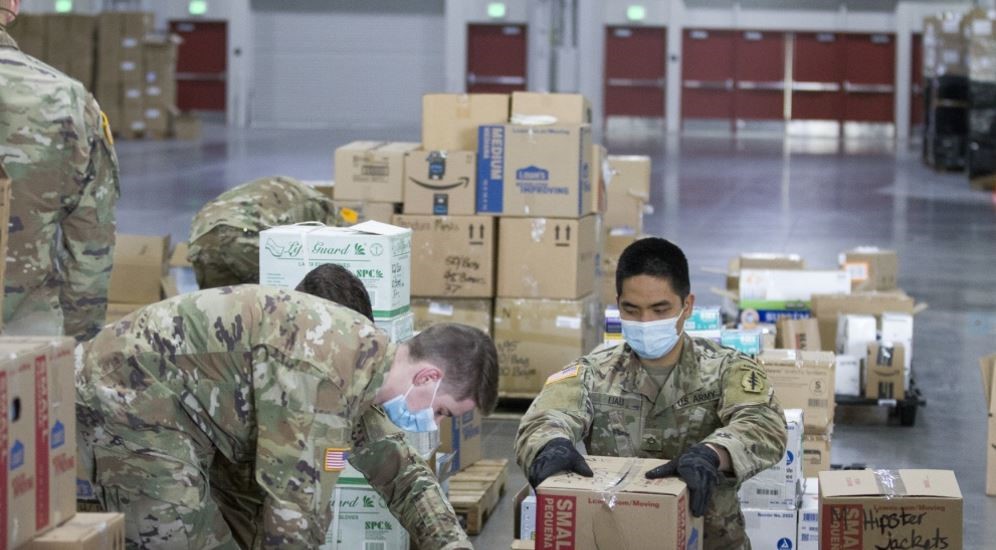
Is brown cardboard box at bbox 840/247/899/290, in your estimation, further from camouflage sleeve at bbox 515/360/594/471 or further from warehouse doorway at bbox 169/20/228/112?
warehouse doorway at bbox 169/20/228/112

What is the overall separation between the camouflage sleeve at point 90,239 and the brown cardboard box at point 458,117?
2969 mm

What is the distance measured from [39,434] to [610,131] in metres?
26.0

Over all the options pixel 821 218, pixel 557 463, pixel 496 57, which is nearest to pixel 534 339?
pixel 557 463

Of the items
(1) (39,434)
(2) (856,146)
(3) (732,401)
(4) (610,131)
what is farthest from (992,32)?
(1) (39,434)

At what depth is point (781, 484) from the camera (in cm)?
470

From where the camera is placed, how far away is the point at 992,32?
1856 centimetres

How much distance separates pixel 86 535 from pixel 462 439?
309cm

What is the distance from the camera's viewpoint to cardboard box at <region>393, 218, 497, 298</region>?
727 cm

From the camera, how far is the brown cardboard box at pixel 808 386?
5.56m

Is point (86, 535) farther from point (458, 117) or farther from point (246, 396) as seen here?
point (458, 117)

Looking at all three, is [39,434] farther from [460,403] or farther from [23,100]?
[23,100]

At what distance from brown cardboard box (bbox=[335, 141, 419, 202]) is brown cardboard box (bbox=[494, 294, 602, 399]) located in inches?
31.3

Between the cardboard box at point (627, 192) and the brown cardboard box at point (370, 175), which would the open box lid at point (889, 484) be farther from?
the cardboard box at point (627, 192)

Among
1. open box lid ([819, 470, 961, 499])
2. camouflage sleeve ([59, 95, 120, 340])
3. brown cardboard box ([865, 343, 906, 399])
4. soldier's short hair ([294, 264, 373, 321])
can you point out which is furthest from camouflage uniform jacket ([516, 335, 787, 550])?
brown cardboard box ([865, 343, 906, 399])
